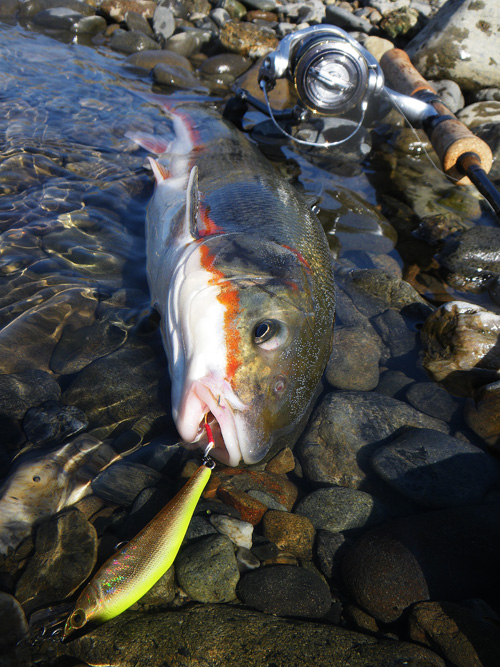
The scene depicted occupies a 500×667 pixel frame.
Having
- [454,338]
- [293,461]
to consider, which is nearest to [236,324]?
[293,461]

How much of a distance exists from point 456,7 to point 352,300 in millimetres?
8377

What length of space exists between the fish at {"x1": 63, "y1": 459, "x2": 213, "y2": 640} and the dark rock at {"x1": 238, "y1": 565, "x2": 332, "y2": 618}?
0.44m

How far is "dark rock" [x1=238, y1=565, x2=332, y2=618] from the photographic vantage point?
2285 mm

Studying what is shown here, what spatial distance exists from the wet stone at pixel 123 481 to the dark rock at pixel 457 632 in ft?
4.97

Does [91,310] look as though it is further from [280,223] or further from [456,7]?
[456,7]

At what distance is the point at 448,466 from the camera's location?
298 centimetres

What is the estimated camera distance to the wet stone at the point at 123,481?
2.62 meters

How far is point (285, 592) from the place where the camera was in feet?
7.68

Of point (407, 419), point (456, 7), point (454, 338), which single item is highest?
point (456, 7)

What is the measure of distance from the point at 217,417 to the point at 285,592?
0.92 meters

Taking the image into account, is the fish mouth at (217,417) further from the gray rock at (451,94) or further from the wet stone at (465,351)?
the gray rock at (451,94)

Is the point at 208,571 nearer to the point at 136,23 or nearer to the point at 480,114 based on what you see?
the point at 480,114

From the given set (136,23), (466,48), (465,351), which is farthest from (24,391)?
(136,23)

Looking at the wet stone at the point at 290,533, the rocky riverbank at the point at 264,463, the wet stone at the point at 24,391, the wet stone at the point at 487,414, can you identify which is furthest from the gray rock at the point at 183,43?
the wet stone at the point at 290,533
